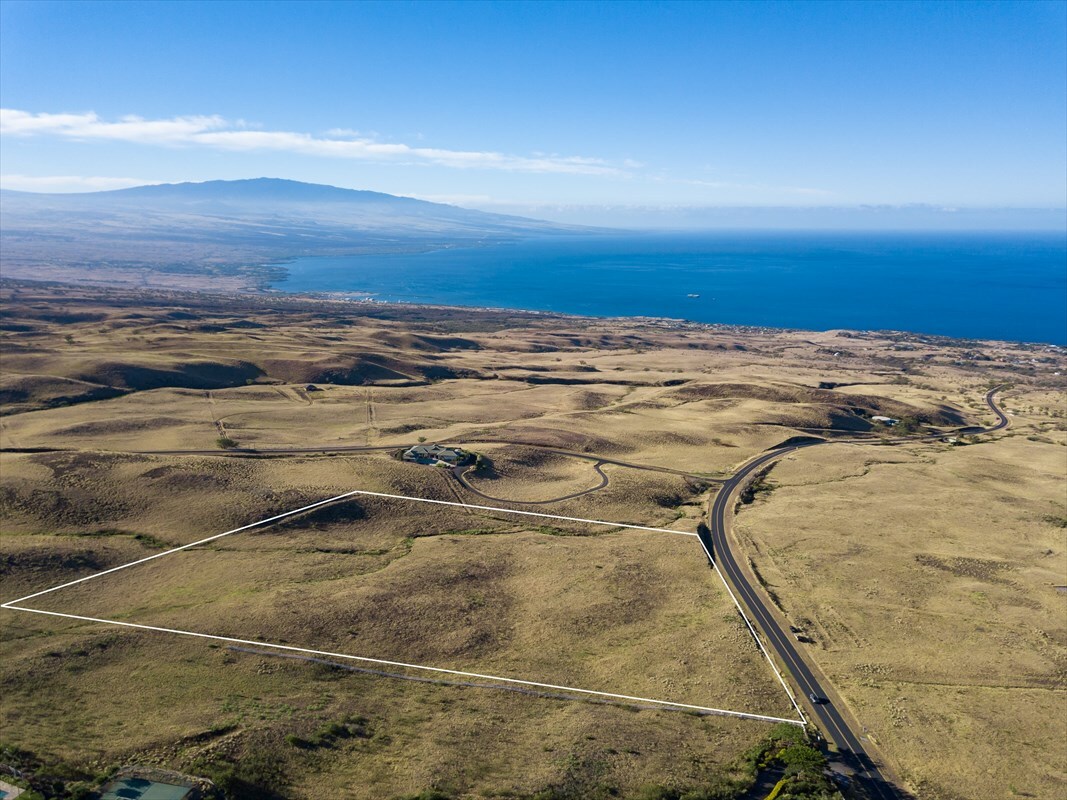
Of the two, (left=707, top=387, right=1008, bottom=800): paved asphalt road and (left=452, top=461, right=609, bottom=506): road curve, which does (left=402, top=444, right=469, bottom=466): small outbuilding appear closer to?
(left=452, top=461, right=609, bottom=506): road curve

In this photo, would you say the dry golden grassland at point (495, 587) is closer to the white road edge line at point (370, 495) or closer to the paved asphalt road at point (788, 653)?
the white road edge line at point (370, 495)

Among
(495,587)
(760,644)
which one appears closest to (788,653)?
(760,644)

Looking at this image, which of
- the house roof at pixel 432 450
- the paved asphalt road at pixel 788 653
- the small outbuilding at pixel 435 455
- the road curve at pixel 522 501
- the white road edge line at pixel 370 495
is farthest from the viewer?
the house roof at pixel 432 450

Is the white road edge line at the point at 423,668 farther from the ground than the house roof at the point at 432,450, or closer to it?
closer to it

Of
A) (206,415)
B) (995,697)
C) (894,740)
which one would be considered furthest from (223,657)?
(206,415)

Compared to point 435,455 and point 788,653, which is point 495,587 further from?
point 435,455

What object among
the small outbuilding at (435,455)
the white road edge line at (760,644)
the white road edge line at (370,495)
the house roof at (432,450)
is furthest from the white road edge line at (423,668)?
the house roof at (432,450)

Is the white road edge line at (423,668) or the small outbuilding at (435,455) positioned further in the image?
the small outbuilding at (435,455)
